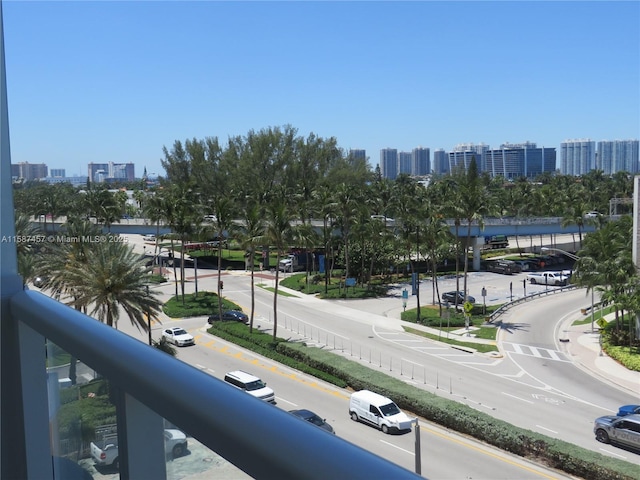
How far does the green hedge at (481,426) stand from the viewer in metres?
9.88

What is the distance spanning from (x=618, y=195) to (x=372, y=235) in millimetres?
34665

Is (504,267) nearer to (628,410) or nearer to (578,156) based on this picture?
(628,410)

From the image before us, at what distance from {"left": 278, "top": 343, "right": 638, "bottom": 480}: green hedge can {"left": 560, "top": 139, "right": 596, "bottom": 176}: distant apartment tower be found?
18101 cm

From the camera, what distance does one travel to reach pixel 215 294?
28047mm

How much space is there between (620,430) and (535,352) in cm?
860

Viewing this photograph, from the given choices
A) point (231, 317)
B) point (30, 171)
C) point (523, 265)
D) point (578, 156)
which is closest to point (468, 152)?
point (578, 156)

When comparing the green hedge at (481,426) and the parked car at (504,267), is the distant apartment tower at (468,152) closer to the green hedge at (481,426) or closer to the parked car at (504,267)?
the parked car at (504,267)

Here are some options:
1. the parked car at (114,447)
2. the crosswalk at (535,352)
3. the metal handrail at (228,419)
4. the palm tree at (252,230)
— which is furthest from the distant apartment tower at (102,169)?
the crosswalk at (535,352)

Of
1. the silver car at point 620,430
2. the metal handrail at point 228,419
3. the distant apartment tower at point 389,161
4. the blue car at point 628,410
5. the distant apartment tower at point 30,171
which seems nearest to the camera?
the metal handrail at point 228,419

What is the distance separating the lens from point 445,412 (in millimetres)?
12508

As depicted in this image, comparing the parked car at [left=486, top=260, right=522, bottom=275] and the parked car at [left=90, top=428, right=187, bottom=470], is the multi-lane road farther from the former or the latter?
the parked car at [left=486, top=260, right=522, bottom=275]

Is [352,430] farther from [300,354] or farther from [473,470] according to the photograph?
[300,354]

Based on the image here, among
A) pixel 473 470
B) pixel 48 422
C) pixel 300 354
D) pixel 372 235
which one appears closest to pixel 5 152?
pixel 48 422

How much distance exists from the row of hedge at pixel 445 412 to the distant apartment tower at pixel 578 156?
7075 inches
